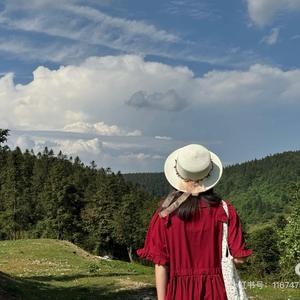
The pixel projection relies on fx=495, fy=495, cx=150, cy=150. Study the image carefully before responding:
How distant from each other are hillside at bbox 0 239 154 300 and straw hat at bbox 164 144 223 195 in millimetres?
13713

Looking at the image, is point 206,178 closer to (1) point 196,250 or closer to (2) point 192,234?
(2) point 192,234

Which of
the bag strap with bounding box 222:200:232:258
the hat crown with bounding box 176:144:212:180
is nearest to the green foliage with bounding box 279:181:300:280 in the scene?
the bag strap with bounding box 222:200:232:258

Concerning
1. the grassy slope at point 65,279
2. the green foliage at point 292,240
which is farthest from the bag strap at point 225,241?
the green foliage at point 292,240

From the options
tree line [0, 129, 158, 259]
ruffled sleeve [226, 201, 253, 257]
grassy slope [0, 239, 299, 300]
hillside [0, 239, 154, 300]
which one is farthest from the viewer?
tree line [0, 129, 158, 259]

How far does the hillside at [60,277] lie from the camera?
64.9ft

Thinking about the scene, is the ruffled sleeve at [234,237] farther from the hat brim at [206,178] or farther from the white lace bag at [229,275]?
the hat brim at [206,178]

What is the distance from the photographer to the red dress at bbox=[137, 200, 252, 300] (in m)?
4.79

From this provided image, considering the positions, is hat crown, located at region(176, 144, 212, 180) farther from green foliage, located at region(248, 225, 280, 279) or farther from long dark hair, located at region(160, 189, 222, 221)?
green foliage, located at region(248, 225, 280, 279)

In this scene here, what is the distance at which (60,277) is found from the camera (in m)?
26.6

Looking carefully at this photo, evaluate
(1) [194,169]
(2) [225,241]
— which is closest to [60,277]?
(2) [225,241]

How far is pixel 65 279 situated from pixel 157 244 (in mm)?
22319

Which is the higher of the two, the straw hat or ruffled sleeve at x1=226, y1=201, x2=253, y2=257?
the straw hat

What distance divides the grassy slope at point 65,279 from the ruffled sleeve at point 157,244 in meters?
13.2

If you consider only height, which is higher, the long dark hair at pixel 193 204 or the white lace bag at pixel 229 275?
the long dark hair at pixel 193 204
